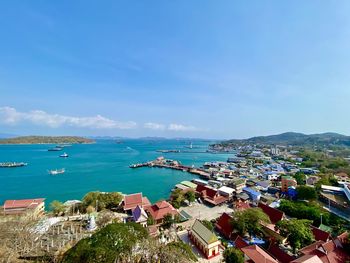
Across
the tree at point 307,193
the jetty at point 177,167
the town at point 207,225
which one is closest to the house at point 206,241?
the town at point 207,225

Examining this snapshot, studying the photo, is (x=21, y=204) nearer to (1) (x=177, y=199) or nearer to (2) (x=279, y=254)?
(1) (x=177, y=199)

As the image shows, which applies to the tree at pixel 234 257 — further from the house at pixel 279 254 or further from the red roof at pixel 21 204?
the red roof at pixel 21 204

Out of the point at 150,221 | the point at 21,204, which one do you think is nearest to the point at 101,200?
the point at 150,221

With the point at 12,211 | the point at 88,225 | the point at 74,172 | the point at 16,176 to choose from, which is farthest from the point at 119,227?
the point at 16,176

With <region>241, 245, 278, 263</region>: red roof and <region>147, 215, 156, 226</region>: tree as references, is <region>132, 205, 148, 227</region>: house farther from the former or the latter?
<region>241, 245, 278, 263</region>: red roof

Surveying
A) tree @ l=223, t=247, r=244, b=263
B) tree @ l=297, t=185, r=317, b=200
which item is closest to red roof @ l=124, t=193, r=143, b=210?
tree @ l=223, t=247, r=244, b=263

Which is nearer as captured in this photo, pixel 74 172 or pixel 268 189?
pixel 268 189

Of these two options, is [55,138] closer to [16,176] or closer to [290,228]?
[16,176]
